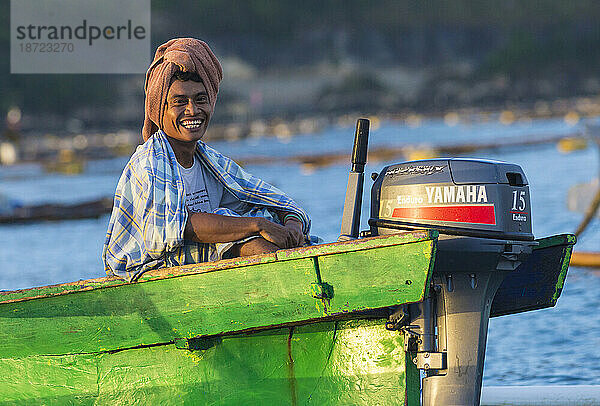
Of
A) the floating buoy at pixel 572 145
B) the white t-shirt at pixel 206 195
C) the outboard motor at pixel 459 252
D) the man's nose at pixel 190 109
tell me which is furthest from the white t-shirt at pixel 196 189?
the floating buoy at pixel 572 145

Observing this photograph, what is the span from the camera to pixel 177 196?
3.67 m

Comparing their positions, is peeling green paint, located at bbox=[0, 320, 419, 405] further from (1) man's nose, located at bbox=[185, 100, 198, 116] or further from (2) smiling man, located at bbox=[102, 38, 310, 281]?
(1) man's nose, located at bbox=[185, 100, 198, 116]

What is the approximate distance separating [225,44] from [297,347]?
3898 inches

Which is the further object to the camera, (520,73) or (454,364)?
(520,73)

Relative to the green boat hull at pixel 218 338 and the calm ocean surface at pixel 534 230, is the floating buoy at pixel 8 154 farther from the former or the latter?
the green boat hull at pixel 218 338

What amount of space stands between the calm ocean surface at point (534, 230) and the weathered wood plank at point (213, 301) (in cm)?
360

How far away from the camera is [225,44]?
101m

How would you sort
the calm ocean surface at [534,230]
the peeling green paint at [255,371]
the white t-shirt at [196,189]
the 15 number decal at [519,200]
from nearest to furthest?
the 15 number decal at [519,200] < the peeling green paint at [255,371] < the white t-shirt at [196,189] < the calm ocean surface at [534,230]

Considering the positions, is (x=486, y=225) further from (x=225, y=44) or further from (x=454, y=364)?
(x=225, y=44)

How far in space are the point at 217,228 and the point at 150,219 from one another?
26cm

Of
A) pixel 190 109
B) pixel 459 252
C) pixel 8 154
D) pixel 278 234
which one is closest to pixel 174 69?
pixel 190 109

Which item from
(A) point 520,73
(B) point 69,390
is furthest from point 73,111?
(B) point 69,390

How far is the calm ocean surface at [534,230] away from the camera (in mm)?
7180

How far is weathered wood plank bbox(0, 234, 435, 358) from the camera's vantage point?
3227 millimetres
